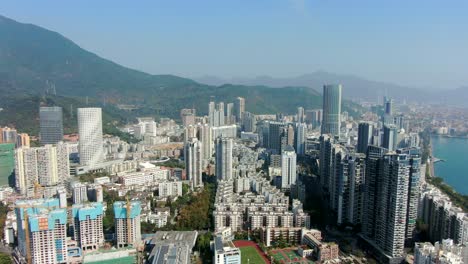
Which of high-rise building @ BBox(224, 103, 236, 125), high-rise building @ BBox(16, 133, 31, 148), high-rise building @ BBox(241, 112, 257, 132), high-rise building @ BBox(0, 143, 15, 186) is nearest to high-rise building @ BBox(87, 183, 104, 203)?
high-rise building @ BBox(0, 143, 15, 186)

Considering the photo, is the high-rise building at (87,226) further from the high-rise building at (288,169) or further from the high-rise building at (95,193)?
the high-rise building at (288,169)

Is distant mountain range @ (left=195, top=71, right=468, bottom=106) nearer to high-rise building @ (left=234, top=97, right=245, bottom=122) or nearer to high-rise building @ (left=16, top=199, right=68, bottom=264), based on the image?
high-rise building @ (left=234, top=97, right=245, bottom=122)

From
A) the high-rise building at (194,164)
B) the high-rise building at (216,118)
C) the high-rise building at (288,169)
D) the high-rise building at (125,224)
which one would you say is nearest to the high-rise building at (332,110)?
the high-rise building at (216,118)

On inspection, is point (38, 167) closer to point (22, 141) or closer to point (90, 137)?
point (22, 141)

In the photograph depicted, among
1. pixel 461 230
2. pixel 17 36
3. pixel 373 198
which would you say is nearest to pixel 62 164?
pixel 373 198

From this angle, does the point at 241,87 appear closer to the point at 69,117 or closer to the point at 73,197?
the point at 69,117
